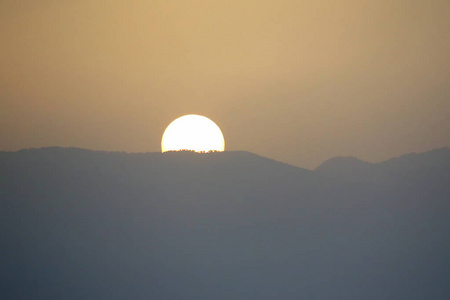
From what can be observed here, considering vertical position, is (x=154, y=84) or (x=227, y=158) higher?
(x=154, y=84)

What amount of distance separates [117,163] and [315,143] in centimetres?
216

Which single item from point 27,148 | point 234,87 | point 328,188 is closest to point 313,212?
point 328,188

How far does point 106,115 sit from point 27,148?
91cm

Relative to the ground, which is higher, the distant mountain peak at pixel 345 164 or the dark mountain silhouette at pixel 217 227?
the distant mountain peak at pixel 345 164

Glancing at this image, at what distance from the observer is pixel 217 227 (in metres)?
6.89

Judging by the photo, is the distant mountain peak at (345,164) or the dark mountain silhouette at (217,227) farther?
the distant mountain peak at (345,164)

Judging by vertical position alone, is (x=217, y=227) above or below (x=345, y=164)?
below

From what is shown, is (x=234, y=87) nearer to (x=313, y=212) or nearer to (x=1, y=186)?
(x=313, y=212)

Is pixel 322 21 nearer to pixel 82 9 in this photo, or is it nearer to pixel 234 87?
pixel 234 87

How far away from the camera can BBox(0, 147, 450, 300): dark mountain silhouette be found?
22.2ft

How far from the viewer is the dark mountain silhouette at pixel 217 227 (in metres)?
6.77

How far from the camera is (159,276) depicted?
6.76 m

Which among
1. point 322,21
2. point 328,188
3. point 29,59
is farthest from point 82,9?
point 328,188

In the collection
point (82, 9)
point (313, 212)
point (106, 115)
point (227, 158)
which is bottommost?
point (313, 212)
